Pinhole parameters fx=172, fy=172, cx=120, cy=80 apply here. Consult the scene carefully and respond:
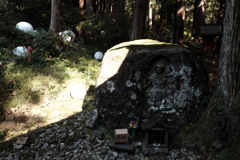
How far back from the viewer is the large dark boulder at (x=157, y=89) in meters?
3.90

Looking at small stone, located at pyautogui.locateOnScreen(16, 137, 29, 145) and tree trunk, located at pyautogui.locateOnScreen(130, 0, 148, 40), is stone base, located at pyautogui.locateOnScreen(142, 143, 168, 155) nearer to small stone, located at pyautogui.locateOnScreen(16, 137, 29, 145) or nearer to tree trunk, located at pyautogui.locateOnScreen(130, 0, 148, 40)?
small stone, located at pyautogui.locateOnScreen(16, 137, 29, 145)

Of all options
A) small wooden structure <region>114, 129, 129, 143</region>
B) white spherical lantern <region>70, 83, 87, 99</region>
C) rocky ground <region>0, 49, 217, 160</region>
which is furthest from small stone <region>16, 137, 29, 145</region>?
white spherical lantern <region>70, 83, 87, 99</region>

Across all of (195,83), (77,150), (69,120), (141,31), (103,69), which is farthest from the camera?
(141,31)

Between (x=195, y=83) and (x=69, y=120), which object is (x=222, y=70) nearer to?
(x=195, y=83)

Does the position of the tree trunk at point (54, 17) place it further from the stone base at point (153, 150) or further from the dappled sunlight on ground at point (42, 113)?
the stone base at point (153, 150)

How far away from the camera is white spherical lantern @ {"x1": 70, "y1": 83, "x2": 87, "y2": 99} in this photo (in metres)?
6.02

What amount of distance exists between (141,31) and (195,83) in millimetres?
4003

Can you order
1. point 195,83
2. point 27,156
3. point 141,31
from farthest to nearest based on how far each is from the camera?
point 141,31
point 195,83
point 27,156

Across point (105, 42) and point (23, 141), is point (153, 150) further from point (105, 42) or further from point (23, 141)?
point (105, 42)

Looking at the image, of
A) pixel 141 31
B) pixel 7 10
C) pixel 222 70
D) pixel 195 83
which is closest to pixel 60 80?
pixel 141 31

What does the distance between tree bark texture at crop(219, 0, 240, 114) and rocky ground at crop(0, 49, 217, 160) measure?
1.15m

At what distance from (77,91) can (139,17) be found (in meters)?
3.81

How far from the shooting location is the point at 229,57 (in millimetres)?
3156

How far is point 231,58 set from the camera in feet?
10.2
